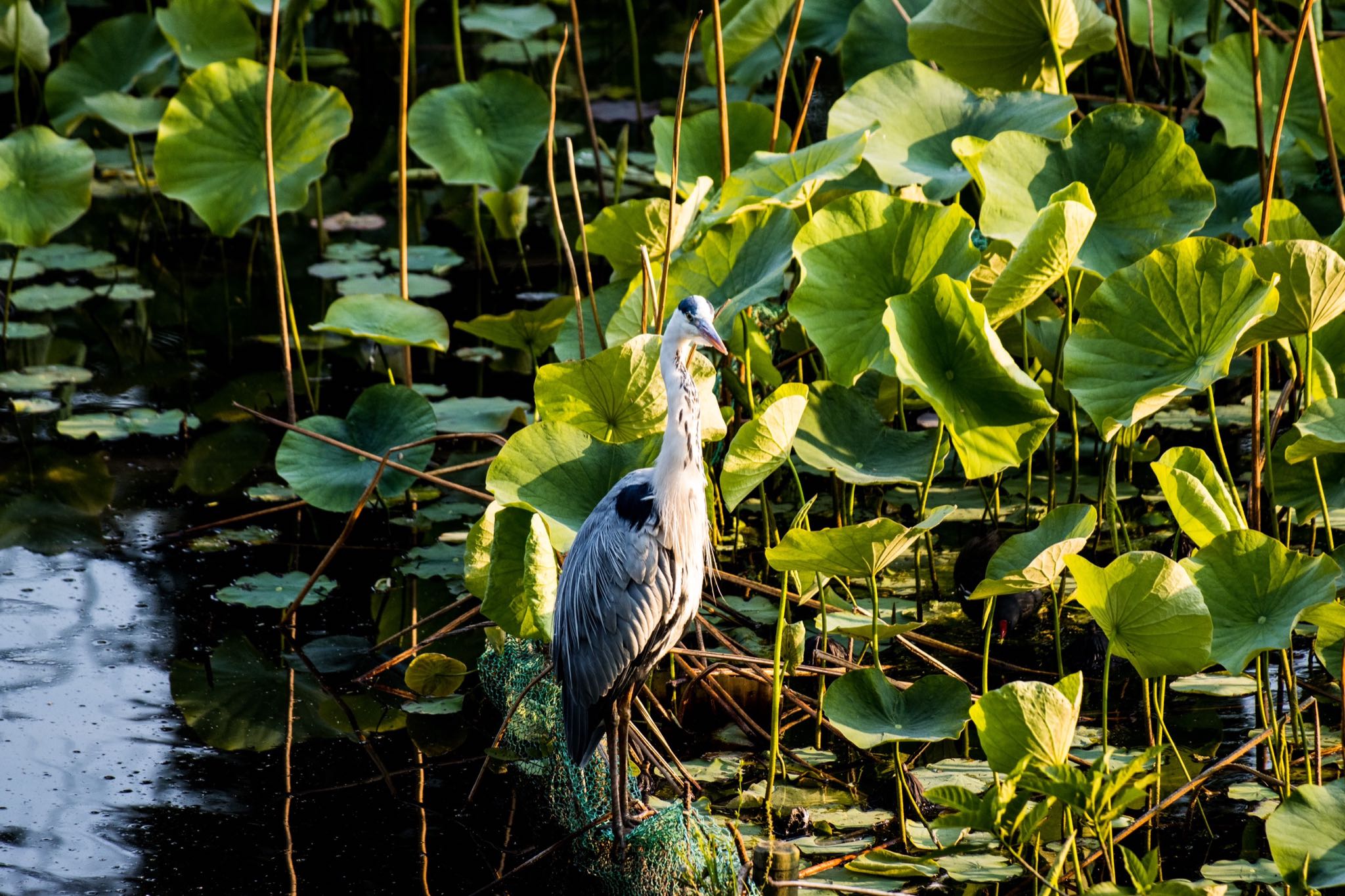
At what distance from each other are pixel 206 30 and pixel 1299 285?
4.30m

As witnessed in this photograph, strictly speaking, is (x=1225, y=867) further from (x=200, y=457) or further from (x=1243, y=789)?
(x=200, y=457)

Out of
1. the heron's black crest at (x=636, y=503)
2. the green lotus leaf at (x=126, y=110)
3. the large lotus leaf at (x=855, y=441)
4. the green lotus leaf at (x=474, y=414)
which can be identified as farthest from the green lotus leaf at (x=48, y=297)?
the heron's black crest at (x=636, y=503)

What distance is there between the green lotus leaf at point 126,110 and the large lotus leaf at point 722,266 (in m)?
3.00

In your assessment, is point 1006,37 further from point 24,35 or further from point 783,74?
point 24,35

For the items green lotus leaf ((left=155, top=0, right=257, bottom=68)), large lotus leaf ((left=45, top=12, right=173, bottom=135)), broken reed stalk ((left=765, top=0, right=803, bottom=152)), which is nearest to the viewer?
broken reed stalk ((left=765, top=0, right=803, bottom=152))

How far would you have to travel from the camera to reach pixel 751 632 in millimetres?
3430

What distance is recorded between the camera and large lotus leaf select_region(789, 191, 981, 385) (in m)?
2.98

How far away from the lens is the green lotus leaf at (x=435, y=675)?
3213 millimetres

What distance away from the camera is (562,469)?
2.94 metres

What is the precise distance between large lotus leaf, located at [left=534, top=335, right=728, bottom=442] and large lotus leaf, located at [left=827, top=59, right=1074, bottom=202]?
0.86 metres

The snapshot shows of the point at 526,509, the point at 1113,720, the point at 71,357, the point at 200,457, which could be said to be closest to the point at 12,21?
the point at 71,357

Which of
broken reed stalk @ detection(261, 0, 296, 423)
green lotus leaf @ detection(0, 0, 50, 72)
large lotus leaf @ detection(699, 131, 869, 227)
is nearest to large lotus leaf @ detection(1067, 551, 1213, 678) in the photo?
large lotus leaf @ detection(699, 131, 869, 227)

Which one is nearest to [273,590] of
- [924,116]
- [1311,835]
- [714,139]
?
[714,139]

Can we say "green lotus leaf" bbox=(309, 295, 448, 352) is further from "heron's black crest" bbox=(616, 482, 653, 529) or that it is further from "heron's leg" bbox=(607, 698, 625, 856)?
"heron's leg" bbox=(607, 698, 625, 856)
